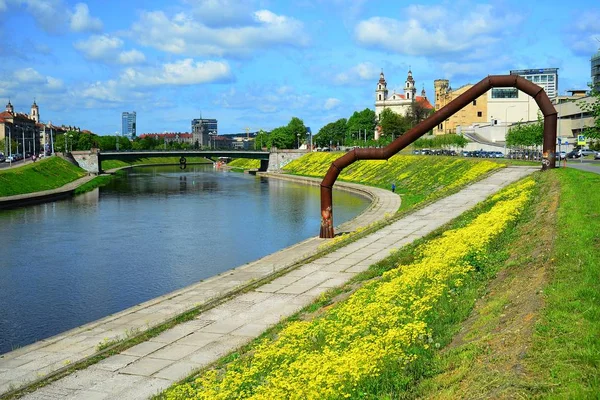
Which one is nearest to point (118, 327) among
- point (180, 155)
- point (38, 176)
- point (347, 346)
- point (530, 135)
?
point (347, 346)

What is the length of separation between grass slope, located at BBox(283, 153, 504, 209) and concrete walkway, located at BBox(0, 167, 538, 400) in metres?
26.7

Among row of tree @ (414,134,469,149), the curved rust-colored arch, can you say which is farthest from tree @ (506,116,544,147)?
the curved rust-colored arch

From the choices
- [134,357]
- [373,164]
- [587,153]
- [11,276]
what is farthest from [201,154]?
[134,357]

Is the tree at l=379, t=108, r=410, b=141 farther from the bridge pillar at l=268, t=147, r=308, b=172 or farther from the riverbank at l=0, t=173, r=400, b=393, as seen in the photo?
the riverbank at l=0, t=173, r=400, b=393

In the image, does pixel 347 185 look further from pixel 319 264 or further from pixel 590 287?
pixel 590 287

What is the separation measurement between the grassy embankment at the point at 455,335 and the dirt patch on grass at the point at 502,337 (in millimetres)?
34

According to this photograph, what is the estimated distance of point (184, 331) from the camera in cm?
2045

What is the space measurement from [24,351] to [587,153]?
8777 cm

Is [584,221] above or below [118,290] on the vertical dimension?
above

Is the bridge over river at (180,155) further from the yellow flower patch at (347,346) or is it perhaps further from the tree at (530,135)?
the yellow flower patch at (347,346)

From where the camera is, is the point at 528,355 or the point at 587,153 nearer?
the point at 528,355

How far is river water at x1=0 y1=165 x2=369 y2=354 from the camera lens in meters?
29.6

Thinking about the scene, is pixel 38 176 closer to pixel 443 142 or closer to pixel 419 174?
pixel 419 174

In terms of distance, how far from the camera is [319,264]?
30.3 m
